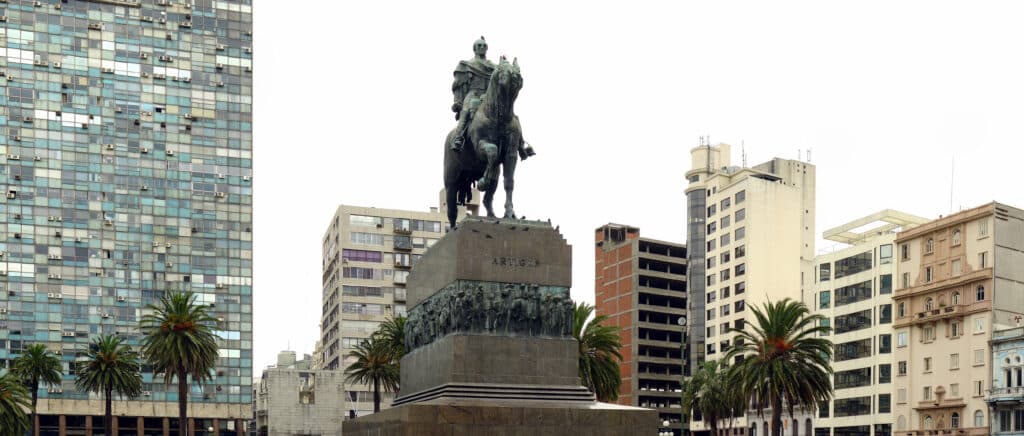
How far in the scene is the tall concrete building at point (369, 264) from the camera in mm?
141750

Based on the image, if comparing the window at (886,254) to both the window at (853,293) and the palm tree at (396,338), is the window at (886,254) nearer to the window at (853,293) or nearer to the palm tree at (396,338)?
the window at (853,293)

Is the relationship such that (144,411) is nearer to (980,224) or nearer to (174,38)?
(174,38)

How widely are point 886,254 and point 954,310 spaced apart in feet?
40.0

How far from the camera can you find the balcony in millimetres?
90062

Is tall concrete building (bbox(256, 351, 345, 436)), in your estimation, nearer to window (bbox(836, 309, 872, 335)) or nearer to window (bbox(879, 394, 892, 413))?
window (bbox(836, 309, 872, 335))

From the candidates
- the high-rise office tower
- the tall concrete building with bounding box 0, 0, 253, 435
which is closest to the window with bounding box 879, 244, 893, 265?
the high-rise office tower

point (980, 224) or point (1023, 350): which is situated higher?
point (980, 224)

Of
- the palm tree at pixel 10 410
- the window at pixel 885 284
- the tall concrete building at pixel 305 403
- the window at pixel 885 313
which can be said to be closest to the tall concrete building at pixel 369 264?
the tall concrete building at pixel 305 403

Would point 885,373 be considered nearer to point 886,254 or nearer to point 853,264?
point 886,254

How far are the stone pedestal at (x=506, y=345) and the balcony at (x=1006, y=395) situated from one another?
65.3 meters

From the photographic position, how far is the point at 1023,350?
9106 cm

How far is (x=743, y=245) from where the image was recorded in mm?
135000

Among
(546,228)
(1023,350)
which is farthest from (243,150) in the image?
(546,228)

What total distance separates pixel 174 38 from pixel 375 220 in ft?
109
